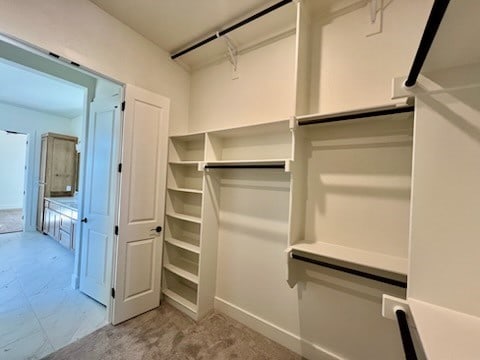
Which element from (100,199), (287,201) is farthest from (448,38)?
(100,199)

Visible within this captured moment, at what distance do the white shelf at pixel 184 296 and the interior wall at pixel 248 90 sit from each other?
80.7 inches

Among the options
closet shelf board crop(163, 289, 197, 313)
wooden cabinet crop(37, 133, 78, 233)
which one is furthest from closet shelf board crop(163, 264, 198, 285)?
wooden cabinet crop(37, 133, 78, 233)

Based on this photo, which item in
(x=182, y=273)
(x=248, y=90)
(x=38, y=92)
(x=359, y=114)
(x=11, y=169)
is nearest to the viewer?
(x=359, y=114)

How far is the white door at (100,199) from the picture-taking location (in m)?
2.49

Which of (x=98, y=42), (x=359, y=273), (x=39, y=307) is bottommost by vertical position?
(x=39, y=307)

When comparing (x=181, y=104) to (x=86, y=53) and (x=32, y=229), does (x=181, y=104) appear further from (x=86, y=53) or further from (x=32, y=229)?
(x=32, y=229)

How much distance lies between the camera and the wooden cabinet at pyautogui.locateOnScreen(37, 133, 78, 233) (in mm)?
5293

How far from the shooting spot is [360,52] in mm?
1734

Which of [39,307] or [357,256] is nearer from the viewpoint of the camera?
[357,256]

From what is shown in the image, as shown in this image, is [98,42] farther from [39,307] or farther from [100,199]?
[39,307]

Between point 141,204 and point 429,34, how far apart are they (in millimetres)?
2515

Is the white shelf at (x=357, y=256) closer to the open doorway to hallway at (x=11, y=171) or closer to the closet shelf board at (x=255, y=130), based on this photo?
the closet shelf board at (x=255, y=130)

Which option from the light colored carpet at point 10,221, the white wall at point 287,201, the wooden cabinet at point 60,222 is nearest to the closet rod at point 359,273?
the white wall at point 287,201

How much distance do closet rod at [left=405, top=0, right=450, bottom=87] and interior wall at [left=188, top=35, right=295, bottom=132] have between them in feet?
4.31
